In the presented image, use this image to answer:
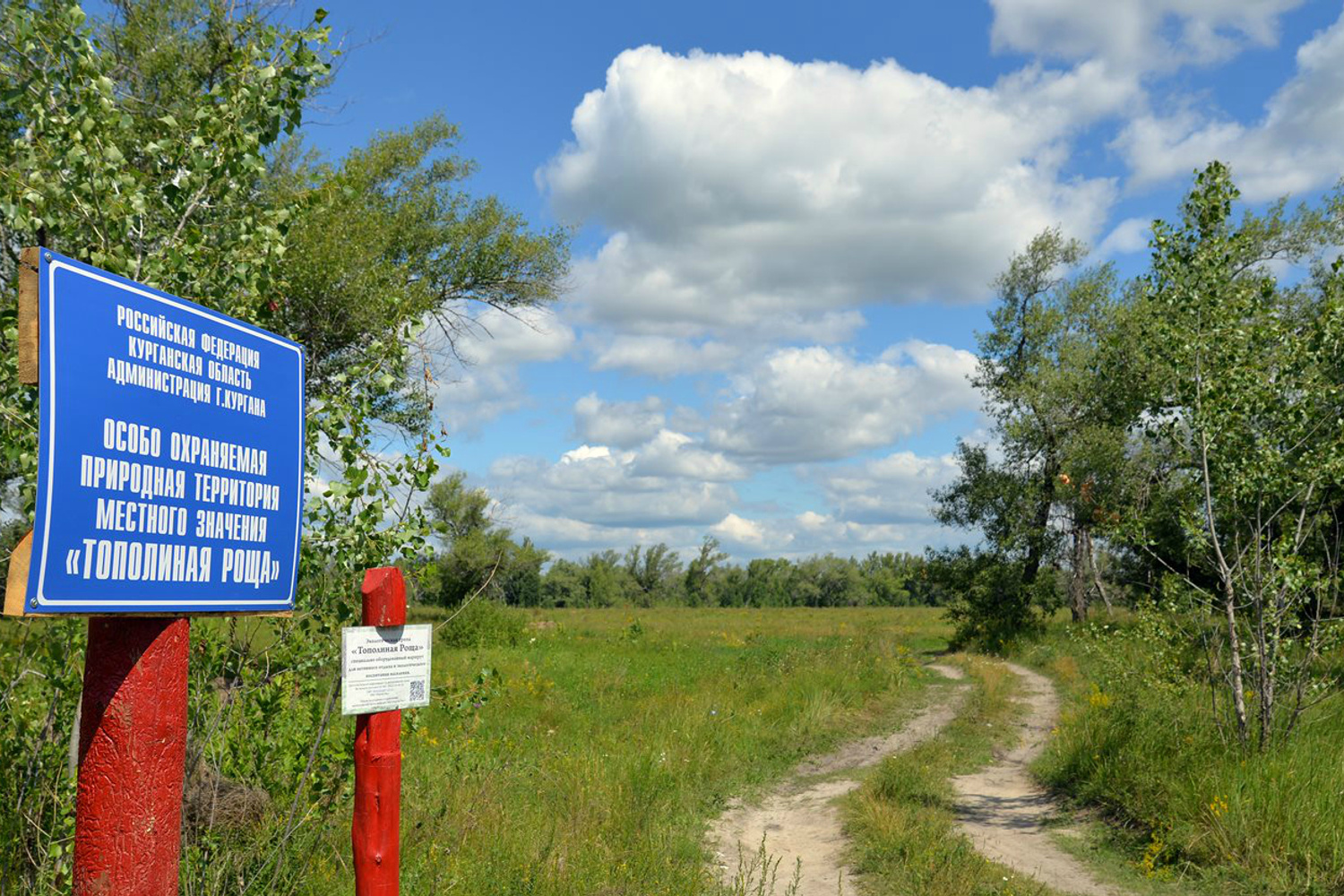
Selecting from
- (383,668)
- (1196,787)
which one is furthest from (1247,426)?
(383,668)

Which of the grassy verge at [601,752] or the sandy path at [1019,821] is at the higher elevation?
the grassy verge at [601,752]

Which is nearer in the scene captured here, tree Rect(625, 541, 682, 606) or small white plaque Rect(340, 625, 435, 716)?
small white plaque Rect(340, 625, 435, 716)

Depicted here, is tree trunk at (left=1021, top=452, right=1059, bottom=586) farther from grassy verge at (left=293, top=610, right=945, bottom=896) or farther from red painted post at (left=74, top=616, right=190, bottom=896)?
red painted post at (left=74, top=616, right=190, bottom=896)

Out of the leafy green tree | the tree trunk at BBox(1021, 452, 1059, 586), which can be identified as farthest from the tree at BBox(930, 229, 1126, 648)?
the leafy green tree

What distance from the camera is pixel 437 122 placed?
20.9 meters

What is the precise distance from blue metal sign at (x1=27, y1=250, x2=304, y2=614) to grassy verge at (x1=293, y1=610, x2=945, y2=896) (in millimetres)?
2276

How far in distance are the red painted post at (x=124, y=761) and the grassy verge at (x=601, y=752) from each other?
6.96ft

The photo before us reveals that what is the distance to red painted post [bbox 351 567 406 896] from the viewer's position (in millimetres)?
Result: 4695

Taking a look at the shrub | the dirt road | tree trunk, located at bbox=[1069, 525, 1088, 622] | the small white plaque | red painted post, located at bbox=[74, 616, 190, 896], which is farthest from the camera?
tree trunk, located at bbox=[1069, 525, 1088, 622]

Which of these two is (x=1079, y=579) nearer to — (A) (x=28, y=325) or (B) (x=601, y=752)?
(B) (x=601, y=752)

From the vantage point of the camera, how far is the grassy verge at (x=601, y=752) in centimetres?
661

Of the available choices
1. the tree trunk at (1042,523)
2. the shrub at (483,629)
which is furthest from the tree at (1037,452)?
the shrub at (483,629)

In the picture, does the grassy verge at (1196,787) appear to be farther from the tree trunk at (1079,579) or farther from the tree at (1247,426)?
the tree trunk at (1079,579)

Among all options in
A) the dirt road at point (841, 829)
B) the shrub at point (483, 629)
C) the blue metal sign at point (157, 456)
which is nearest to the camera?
the blue metal sign at point (157, 456)
